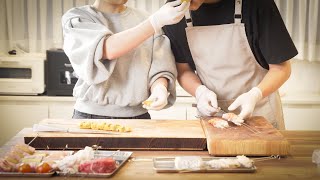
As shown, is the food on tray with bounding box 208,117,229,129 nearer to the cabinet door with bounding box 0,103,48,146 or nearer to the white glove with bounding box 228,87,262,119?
the white glove with bounding box 228,87,262,119

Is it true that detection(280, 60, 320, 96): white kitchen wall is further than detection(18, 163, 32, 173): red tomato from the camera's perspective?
Yes

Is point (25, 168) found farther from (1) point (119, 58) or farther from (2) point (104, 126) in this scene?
(1) point (119, 58)

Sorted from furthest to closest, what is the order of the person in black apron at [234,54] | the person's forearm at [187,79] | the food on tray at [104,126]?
the person's forearm at [187,79] → the person in black apron at [234,54] → the food on tray at [104,126]

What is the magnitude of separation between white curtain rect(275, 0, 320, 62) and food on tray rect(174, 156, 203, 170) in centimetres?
230

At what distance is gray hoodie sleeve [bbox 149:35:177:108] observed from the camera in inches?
69.1

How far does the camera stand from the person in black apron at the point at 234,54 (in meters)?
1.71

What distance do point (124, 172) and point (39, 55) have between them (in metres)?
2.21

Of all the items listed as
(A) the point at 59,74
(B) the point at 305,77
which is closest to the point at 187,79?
(A) the point at 59,74

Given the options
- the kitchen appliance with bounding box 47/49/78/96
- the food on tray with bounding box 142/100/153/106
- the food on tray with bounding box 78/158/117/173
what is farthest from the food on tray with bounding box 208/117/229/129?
the kitchen appliance with bounding box 47/49/78/96

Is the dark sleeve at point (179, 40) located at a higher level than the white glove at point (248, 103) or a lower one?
higher

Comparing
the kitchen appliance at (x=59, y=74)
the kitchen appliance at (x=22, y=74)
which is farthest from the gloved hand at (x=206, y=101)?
the kitchen appliance at (x=22, y=74)

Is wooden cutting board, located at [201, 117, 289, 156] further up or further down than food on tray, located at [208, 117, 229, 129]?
further down

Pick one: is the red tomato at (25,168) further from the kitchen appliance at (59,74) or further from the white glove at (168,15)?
the kitchen appliance at (59,74)

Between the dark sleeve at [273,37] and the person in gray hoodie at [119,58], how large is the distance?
33 cm
